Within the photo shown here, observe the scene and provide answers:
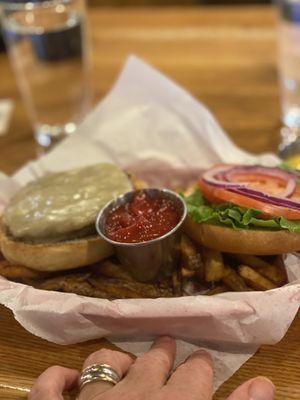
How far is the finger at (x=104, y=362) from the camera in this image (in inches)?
46.3

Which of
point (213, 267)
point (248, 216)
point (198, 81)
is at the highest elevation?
point (248, 216)

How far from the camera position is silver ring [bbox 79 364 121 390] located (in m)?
1.21

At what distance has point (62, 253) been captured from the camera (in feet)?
4.84

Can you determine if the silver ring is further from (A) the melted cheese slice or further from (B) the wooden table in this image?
(A) the melted cheese slice

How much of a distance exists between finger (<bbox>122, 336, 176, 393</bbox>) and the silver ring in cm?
3

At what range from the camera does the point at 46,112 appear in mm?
2480

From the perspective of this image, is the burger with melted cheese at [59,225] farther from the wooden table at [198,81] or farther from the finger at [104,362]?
the finger at [104,362]

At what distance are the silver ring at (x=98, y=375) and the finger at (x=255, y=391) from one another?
234 millimetres

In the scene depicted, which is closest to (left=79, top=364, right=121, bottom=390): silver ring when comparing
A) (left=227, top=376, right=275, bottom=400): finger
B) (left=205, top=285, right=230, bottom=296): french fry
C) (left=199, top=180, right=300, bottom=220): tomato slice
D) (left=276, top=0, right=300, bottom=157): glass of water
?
(left=227, top=376, right=275, bottom=400): finger

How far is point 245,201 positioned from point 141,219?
25 centimetres

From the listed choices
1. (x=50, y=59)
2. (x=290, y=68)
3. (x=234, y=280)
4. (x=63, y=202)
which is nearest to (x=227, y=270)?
(x=234, y=280)

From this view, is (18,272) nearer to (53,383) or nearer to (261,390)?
(53,383)

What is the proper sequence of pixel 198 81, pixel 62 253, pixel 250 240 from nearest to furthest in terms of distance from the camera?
pixel 250 240 < pixel 62 253 < pixel 198 81

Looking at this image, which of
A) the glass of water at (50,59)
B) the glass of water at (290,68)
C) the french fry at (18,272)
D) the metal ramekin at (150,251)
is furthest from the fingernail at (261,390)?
the glass of water at (50,59)
